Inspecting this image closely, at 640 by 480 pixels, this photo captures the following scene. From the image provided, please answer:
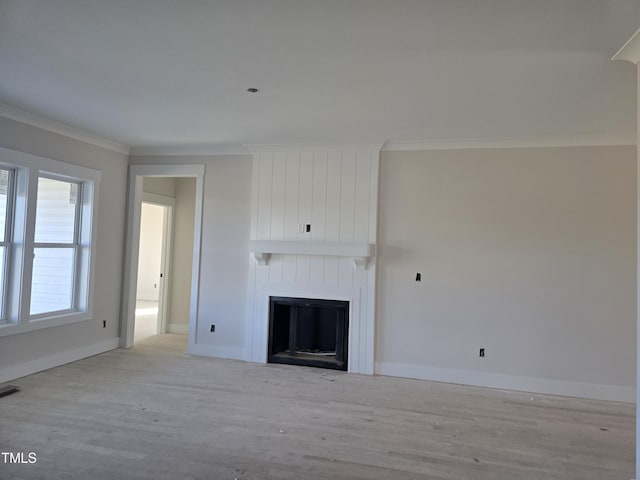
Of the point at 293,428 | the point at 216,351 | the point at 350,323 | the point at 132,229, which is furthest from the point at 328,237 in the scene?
the point at 132,229

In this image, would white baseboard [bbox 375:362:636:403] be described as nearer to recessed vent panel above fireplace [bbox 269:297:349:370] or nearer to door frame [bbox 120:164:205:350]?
recessed vent panel above fireplace [bbox 269:297:349:370]

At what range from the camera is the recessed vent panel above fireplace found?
→ 493 centimetres

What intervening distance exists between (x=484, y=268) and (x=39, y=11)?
425 cm

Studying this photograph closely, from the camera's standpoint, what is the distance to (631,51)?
8.05 feet

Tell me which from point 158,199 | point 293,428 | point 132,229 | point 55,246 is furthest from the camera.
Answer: point 158,199

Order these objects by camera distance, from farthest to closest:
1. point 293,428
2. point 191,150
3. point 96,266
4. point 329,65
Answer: point 191,150
point 96,266
point 293,428
point 329,65

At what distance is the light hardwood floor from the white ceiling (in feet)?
8.44

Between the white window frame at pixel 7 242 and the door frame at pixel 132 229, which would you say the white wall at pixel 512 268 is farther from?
the white window frame at pixel 7 242

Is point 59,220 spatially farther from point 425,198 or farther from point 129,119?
point 425,198

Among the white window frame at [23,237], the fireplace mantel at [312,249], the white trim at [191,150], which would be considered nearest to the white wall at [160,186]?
the white trim at [191,150]

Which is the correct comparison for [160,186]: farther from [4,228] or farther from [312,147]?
[312,147]

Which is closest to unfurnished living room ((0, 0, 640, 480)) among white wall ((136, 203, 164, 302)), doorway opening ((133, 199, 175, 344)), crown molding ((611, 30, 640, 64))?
crown molding ((611, 30, 640, 64))

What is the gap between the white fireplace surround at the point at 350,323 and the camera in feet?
15.6

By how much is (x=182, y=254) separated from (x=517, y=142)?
497cm
